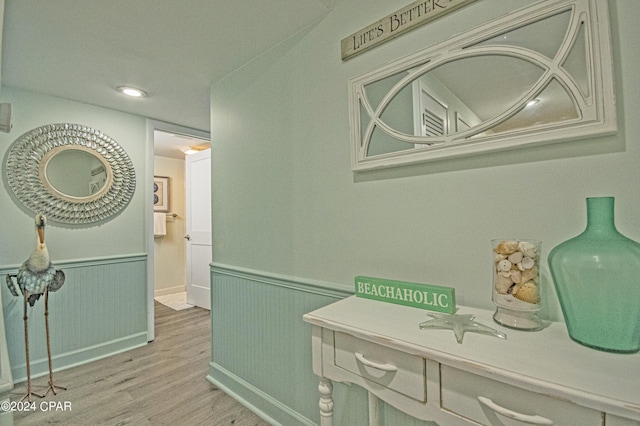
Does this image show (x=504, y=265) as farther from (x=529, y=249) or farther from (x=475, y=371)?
(x=475, y=371)

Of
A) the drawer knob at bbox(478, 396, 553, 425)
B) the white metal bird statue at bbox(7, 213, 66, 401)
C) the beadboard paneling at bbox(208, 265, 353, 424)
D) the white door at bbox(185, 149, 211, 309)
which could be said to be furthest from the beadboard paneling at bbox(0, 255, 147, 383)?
the drawer knob at bbox(478, 396, 553, 425)

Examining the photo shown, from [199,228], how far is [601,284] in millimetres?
3798

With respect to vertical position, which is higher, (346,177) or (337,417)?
(346,177)

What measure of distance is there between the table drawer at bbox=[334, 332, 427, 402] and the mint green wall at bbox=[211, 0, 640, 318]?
353 mm

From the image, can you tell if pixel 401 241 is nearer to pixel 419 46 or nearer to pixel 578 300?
pixel 578 300

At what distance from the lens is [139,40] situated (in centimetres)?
151

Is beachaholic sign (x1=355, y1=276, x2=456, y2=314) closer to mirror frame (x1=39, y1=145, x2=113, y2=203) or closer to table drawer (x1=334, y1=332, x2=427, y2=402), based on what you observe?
table drawer (x1=334, y1=332, x2=427, y2=402)

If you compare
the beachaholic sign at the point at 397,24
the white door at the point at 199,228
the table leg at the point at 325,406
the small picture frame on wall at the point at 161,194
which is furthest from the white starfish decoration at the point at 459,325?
the small picture frame on wall at the point at 161,194

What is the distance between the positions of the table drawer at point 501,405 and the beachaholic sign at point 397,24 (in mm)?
1153

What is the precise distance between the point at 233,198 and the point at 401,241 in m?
1.23

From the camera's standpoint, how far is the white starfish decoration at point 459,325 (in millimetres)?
730

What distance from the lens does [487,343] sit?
2.27 ft

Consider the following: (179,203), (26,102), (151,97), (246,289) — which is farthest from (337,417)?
(179,203)

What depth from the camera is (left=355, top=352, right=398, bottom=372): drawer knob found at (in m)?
0.76
